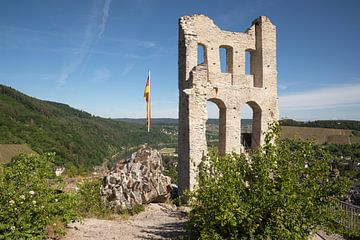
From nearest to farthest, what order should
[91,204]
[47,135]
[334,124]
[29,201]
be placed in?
[29,201]
[91,204]
[334,124]
[47,135]

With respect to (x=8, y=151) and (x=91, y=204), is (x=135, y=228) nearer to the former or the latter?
(x=91, y=204)

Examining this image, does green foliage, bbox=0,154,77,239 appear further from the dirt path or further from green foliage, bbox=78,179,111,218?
green foliage, bbox=78,179,111,218

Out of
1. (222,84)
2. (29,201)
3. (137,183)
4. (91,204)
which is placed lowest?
(91,204)

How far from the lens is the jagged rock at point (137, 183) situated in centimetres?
1051

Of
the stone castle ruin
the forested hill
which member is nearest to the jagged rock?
the stone castle ruin

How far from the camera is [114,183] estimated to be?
10.9 m

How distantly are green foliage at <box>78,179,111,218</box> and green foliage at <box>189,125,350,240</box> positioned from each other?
4455mm

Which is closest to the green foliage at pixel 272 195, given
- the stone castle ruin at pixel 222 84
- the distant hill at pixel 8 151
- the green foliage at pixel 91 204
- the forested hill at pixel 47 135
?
the green foliage at pixel 91 204

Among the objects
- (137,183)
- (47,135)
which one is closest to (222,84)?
(137,183)

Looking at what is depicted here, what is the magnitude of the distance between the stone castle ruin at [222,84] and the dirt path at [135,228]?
218 centimetres

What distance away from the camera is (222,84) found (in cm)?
1296

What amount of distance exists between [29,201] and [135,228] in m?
3.33

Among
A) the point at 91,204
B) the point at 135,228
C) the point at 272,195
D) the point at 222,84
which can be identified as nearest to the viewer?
the point at 272,195

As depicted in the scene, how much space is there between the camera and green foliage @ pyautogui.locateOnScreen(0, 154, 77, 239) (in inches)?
225
